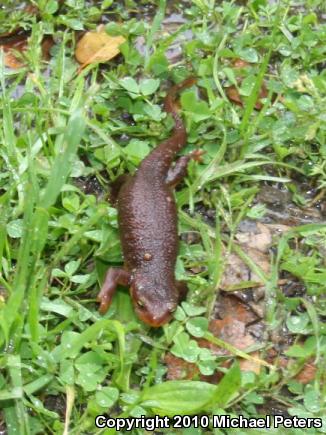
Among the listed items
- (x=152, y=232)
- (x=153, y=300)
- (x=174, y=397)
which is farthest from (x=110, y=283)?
(x=174, y=397)

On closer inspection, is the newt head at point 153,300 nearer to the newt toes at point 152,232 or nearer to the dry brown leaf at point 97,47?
the newt toes at point 152,232

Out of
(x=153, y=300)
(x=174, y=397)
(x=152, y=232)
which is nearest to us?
(x=174, y=397)

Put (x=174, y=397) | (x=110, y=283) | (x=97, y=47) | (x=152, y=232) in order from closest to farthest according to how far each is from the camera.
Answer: (x=174, y=397), (x=110, y=283), (x=152, y=232), (x=97, y=47)

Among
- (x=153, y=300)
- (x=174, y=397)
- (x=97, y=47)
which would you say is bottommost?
(x=174, y=397)

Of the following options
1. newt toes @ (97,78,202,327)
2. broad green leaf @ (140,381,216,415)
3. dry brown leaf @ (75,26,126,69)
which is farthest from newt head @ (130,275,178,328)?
dry brown leaf @ (75,26,126,69)

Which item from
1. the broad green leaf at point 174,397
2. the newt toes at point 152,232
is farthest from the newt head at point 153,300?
the broad green leaf at point 174,397

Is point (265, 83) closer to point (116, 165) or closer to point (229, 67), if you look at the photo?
point (229, 67)

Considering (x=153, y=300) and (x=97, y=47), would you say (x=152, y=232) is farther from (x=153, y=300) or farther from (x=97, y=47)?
(x=97, y=47)

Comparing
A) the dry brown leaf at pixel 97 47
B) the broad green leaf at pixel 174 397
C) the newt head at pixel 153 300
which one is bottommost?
the broad green leaf at pixel 174 397
